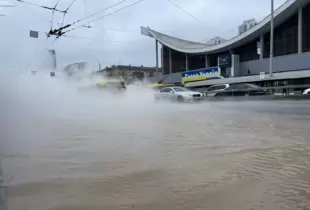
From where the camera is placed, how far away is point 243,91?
25172 mm

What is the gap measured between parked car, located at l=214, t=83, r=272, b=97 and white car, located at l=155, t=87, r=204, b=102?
8.80 ft

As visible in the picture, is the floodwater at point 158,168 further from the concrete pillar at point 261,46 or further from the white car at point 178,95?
the concrete pillar at point 261,46

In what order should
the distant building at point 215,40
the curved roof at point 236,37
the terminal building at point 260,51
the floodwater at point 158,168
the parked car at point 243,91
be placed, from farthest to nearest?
the distant building at point 215,40
the curved roof at point 236,37
the terminal building at point 260,51
the parked car at point 243,91
the floodwater at point 158,168

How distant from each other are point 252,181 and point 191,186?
775mm

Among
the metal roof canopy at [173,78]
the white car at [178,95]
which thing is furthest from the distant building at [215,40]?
the white car at [178,95]

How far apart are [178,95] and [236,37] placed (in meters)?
25.9

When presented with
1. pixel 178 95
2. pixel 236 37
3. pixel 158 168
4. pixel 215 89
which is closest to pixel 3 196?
pixel 158 168

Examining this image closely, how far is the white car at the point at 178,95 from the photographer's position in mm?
23734

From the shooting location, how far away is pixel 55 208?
3559 mm

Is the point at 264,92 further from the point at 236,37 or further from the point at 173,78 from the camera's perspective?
the point at 173,78

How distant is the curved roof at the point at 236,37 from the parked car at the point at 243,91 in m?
17.2

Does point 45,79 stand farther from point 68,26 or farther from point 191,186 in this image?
point 191,186

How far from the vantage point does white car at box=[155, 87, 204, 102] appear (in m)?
23.7

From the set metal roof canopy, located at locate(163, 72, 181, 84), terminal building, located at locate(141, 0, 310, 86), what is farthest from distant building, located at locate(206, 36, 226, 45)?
metal roof canopy, located at locate(163, 72, 181, 84)
